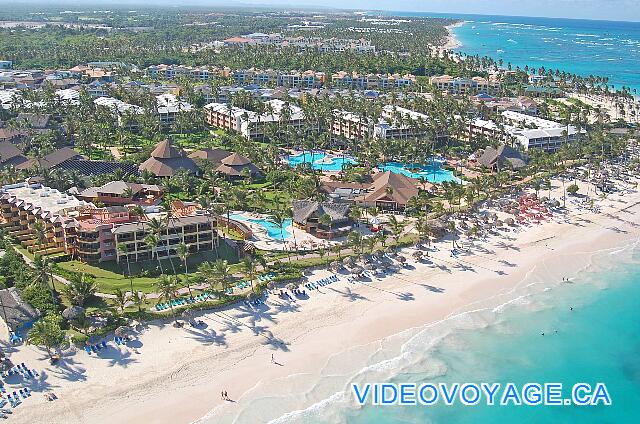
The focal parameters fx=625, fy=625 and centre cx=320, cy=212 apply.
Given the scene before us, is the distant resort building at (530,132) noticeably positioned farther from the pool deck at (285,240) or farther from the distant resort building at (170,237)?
the distant resort building at (170,237)

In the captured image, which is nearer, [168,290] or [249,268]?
[168,290]

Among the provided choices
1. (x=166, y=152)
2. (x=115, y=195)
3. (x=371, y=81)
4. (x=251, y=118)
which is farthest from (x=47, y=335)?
(x=371, y=81)

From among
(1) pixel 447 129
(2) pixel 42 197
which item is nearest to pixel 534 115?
(1) pixel 447 129

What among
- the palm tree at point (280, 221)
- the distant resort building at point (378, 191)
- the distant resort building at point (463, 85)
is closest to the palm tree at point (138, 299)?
the palm tree at point (280, 221)

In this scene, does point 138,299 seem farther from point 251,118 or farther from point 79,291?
point 251,118

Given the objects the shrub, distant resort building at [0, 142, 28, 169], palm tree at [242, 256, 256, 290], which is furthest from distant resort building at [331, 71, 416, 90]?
the shrub

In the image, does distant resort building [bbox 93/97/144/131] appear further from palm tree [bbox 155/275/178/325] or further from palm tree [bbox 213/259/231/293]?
palm tree [bbox 213/259/231/293]

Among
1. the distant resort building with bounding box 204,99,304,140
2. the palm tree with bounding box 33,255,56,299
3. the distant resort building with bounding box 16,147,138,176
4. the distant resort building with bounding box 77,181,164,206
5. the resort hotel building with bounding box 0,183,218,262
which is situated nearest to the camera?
the palm tree with bounding box 33,255,56,299
